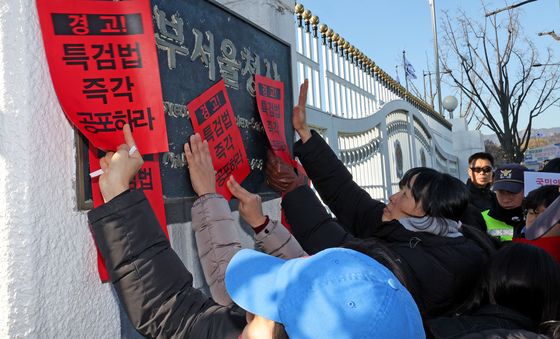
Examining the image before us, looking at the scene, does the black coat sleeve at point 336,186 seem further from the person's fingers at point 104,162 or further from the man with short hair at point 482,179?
the man with short hair at point 482,179

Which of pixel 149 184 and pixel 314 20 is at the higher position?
pixel 314 20

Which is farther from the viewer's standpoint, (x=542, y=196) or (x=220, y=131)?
(x=542, y=196)

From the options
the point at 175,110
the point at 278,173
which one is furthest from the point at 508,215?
the point at 175,110

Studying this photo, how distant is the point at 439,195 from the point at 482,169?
246 centimetres

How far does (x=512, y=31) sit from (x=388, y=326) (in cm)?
1372

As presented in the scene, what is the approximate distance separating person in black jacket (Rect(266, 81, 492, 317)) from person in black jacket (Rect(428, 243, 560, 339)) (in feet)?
0.31

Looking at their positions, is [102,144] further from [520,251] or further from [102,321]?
[520,251]

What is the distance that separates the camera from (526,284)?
153 centimetres

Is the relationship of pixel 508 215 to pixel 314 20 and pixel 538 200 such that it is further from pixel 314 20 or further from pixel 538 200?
pixel 314 20

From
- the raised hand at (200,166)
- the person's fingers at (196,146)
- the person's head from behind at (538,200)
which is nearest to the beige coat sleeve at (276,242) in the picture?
the raised hand at (200,166)

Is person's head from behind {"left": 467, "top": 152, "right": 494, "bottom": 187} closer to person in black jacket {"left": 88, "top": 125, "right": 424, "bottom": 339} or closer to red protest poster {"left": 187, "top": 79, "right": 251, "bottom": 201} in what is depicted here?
red protest poster {"left": 187, "top": 79, "right": 251, "bottom": 201}

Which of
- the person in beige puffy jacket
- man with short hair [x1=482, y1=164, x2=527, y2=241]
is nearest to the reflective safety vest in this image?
man with short hair [x1=482, y1=164, x2=527, y2=241]

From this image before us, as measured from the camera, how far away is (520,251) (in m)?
1.62

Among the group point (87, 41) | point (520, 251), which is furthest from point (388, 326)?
point (87, 41)
